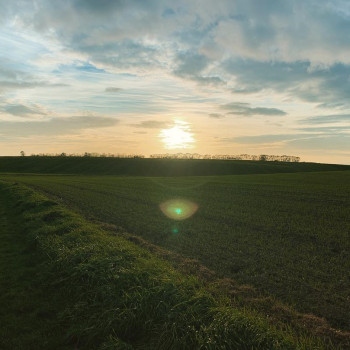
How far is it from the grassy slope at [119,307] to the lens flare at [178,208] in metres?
9.88

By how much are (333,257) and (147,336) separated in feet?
31.1

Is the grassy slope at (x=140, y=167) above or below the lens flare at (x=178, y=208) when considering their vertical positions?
above

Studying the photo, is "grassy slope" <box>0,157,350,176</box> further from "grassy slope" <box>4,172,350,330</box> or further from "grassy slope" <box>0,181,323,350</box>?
"grassy slope" <box>0,181,323,350</box>

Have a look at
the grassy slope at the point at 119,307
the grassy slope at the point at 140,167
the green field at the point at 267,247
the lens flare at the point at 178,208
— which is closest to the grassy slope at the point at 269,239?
the green field at the point at 267,247

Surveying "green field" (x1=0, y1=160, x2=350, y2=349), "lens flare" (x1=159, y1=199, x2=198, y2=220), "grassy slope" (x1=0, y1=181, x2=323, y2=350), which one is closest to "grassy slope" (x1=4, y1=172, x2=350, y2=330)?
"green field" (x1=0, y1=160, x2=350, y2=349)

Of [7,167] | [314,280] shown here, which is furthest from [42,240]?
[7,167]

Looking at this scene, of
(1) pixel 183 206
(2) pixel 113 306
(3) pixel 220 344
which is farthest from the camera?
(1) pixel 183 206

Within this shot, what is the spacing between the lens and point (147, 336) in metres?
6.62

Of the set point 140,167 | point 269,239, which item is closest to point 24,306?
point 269,239

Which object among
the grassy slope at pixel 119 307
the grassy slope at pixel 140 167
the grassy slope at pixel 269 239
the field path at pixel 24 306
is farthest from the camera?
the grassy slope at pixel 140 167

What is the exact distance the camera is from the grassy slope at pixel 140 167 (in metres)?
99.1

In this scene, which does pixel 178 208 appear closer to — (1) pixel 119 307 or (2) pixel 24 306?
(2) pixel 24 306

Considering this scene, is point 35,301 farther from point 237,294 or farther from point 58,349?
point 237,294

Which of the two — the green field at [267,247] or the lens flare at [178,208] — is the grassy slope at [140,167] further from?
→ the green field at [267,247]
